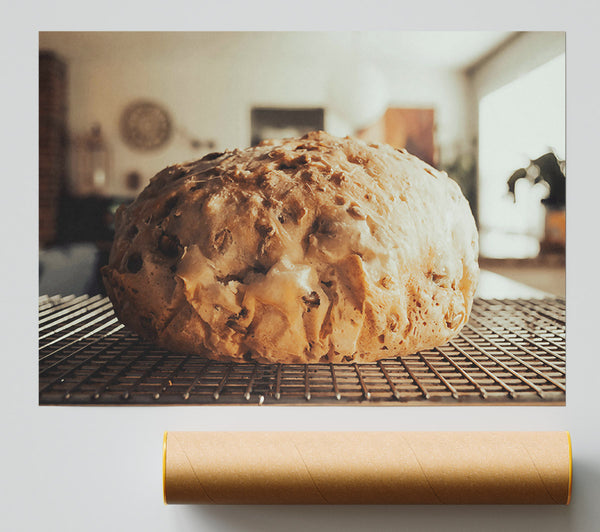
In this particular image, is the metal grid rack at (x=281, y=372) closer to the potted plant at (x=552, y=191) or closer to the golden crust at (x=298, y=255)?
the golden crust at (x=298, y=255)

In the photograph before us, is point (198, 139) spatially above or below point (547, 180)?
above

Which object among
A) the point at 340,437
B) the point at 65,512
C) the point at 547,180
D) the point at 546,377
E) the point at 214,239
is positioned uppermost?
the point at 547,180

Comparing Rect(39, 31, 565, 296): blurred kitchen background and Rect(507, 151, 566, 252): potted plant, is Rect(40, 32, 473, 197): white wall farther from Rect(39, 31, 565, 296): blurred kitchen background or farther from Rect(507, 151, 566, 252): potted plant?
Rect(507, 151, 566, 252): potted plant

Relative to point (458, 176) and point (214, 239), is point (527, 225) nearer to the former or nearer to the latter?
point (458, 176)

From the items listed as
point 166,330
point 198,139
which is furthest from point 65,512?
point 198,139

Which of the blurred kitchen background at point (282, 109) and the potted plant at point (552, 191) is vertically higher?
the blurred kitchen background at point (282, 109)

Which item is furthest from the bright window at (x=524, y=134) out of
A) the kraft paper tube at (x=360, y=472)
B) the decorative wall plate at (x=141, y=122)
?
the decorative wall plate at (x=141, y=122)

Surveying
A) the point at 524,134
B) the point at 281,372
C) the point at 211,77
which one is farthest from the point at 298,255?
the point at 524,134
